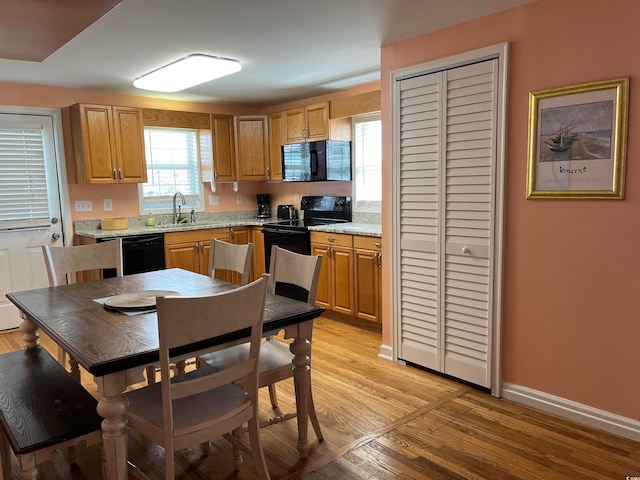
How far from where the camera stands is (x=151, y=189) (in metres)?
5.10

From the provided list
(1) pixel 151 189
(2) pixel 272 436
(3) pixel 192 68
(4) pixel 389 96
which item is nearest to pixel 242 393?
(2) pixel 272 436

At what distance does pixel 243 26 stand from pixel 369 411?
2393 mm

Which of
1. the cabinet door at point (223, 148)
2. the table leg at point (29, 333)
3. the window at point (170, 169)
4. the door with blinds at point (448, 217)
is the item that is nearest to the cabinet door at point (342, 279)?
the door with blinds at point (448, 217)

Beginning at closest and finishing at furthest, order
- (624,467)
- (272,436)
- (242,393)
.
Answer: (242,393) < (624,467) < (272,436)

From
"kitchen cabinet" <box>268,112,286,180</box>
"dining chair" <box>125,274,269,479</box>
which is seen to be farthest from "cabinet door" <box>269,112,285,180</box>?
"dining chair" <box>125,274,269,479</box>

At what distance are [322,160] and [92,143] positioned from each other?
2195 millimetres

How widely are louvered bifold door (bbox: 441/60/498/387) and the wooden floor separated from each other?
0.30m

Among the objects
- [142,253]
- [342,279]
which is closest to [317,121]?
[342,279]

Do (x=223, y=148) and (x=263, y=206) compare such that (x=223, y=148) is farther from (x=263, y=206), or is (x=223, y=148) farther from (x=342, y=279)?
(x=342, y=279)

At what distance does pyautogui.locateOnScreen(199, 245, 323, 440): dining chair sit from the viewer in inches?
84.8

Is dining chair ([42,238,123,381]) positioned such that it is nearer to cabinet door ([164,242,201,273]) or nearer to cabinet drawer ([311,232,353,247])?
cabinet door ([164,242,201,273])

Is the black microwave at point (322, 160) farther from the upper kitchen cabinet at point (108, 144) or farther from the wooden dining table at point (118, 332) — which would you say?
the wooden dining table at point (118, 332)

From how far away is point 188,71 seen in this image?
346 centimetres

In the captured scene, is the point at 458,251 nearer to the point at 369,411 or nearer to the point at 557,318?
the point at 557,318
